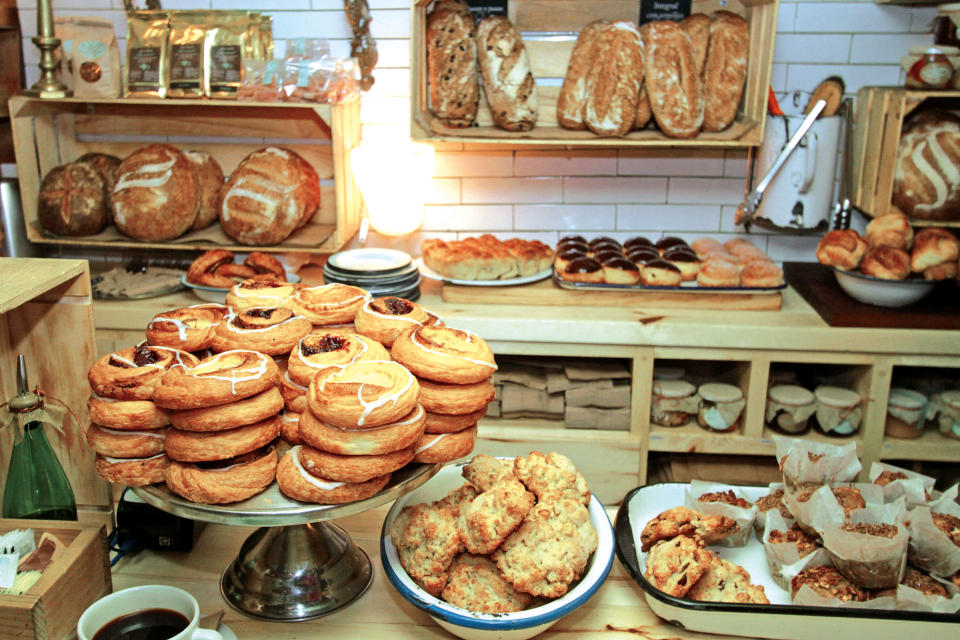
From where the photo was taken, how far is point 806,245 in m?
3.39

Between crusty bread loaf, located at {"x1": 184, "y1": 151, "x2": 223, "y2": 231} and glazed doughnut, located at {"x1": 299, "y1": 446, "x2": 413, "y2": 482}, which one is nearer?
glazed doughnut, located at {"x1": 299, "y1": 446, "x2": 413, "y2": 482}

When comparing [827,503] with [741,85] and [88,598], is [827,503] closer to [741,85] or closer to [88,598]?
[88,598]

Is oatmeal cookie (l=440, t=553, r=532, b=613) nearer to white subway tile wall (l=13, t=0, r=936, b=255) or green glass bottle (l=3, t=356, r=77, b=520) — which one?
green glass bottle (l=3, t=356, r=77, b=520)

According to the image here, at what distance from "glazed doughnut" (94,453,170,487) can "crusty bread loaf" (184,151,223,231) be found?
6.66 ft

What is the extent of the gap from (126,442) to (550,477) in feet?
2.25

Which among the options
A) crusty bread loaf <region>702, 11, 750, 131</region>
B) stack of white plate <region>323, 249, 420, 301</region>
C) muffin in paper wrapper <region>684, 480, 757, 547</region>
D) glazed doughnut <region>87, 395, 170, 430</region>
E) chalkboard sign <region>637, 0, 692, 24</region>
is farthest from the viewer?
chalkboard sign <region>637, 0, 692, 24</region>

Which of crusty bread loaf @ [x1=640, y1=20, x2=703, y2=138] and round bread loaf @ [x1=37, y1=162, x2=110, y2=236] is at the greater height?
crusty bread loaf @ [x1=640, y1=20, x2=703, y2=138]

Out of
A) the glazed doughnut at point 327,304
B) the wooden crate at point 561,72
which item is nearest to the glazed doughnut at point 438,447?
the glazed doughnut at point 327,304

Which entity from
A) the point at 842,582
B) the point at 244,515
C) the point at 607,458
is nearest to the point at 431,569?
the point at 244,515

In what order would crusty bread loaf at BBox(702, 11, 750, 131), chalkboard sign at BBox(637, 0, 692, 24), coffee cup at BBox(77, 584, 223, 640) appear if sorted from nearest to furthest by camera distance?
coffee cup at BBox(77, 584, 223, 640) → crusty bread loaf at BBox(702, 11, 750, 131) → chalkboard sign at BBox(637, 0, 692, 24)

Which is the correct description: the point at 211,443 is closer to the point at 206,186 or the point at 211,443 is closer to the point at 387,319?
the point at 387,319

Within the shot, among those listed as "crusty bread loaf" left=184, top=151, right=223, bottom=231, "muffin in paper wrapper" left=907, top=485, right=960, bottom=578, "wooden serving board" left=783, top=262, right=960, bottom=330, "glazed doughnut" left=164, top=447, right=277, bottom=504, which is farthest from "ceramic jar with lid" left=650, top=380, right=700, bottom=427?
"glazed doughnut" left=164, top=447, right=277, bottom=504

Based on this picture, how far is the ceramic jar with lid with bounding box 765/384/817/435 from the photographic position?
2.87 m

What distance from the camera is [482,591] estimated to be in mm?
1290
